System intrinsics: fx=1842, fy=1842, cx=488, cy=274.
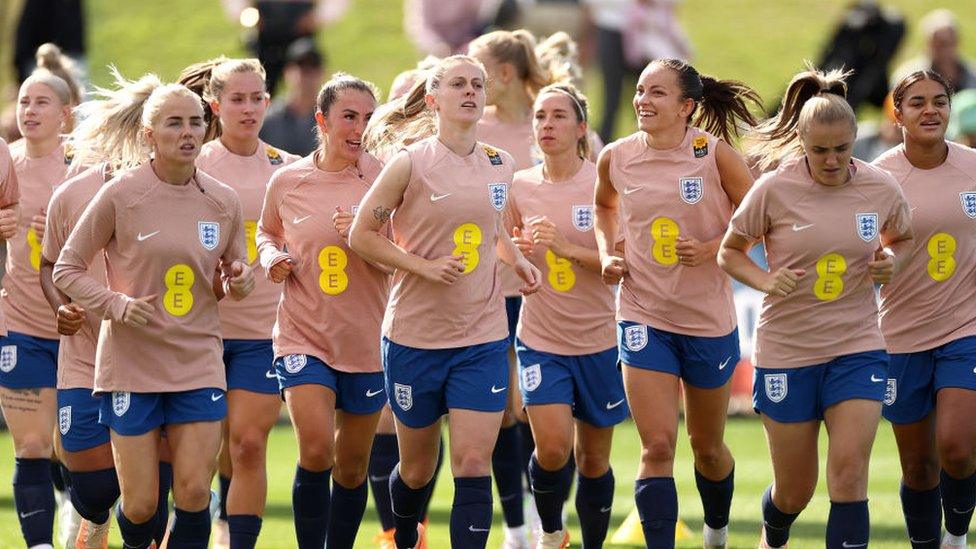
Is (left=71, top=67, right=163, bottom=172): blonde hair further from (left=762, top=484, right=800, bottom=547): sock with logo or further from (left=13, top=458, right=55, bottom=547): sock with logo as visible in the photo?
(left=762, top=484, right=800, bottom=547): sock with logo

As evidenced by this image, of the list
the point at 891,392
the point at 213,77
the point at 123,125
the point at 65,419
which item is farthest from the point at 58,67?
the point at 891,392

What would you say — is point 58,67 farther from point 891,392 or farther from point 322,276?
point 891,392

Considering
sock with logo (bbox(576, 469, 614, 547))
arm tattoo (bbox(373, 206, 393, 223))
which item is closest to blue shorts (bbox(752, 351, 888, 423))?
sock with logo (bbox(576, 469, 614, 547))

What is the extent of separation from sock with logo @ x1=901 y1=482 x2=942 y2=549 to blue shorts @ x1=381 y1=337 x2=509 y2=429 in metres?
2.01

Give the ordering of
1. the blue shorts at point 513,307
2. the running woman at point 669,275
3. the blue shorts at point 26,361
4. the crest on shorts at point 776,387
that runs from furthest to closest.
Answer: the blue shorts at point 513,307
the blue shorts at point 26,361
the running woman at point 669,275
the crest on shorts at point 776,387

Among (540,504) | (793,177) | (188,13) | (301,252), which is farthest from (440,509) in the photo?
(188,13)

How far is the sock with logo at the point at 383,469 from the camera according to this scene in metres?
9.34

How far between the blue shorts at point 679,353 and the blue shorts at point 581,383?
496mm

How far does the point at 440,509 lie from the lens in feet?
38.5

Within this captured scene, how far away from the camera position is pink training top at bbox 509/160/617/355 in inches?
354

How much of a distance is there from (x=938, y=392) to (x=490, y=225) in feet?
7.21

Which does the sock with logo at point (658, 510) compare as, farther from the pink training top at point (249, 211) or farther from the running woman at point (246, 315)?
the pink training top at point (249, 211)

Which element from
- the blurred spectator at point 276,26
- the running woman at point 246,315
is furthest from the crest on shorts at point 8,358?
the blurred spectator at point 276,26

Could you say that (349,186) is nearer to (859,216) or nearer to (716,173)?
(716,173)
